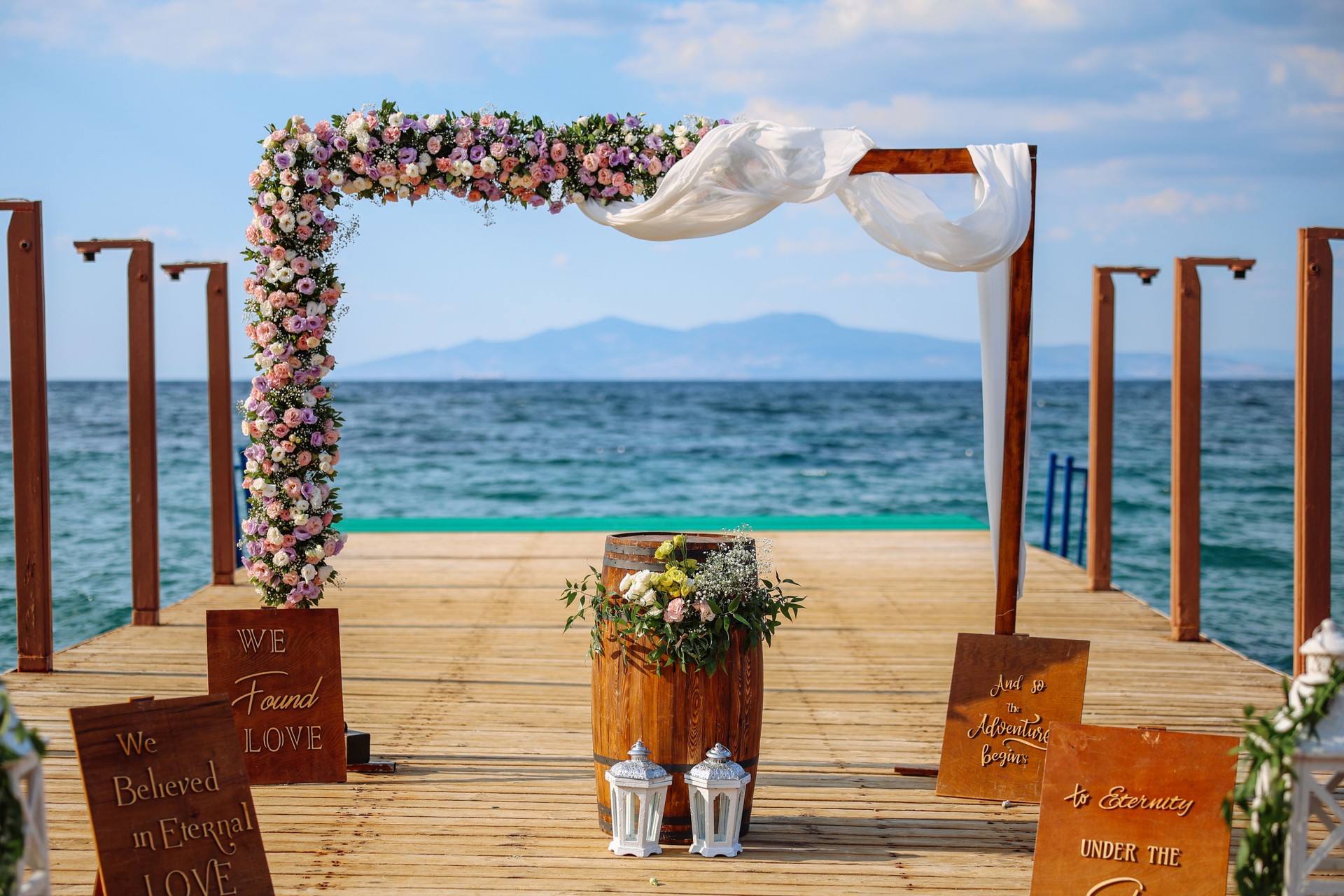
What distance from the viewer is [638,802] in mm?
3770

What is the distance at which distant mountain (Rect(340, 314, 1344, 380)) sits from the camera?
72.6 m

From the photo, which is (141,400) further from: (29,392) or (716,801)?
(716,801)

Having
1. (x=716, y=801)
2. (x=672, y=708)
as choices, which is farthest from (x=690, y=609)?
(x=716, y=801)

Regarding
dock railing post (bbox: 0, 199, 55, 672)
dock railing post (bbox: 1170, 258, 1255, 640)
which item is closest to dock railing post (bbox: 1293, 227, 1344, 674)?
dock railing post (bbox: 1170, 258, 1255, 640)

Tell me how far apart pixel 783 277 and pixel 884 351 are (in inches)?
1120

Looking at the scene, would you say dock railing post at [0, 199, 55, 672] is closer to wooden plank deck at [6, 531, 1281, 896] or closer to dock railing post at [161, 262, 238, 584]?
wooden plank deck at [6, 531, 1281, 896]

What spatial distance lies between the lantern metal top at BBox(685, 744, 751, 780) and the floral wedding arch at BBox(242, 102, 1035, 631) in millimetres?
1510

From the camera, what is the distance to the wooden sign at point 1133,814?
3.27 metres

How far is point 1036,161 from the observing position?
4.63 metres

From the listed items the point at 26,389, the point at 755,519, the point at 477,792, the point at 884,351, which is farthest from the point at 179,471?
the point at 884,351

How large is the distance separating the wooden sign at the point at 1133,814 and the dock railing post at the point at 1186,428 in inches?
158

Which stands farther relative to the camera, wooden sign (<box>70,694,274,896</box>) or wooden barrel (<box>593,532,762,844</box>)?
wooden barrel (<box>593,532,762,844</box>)

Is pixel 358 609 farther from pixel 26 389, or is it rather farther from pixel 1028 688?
pixel 1028 688

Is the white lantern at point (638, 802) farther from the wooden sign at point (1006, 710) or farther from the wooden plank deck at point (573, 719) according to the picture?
the wooden sign at point (1006, 710)
